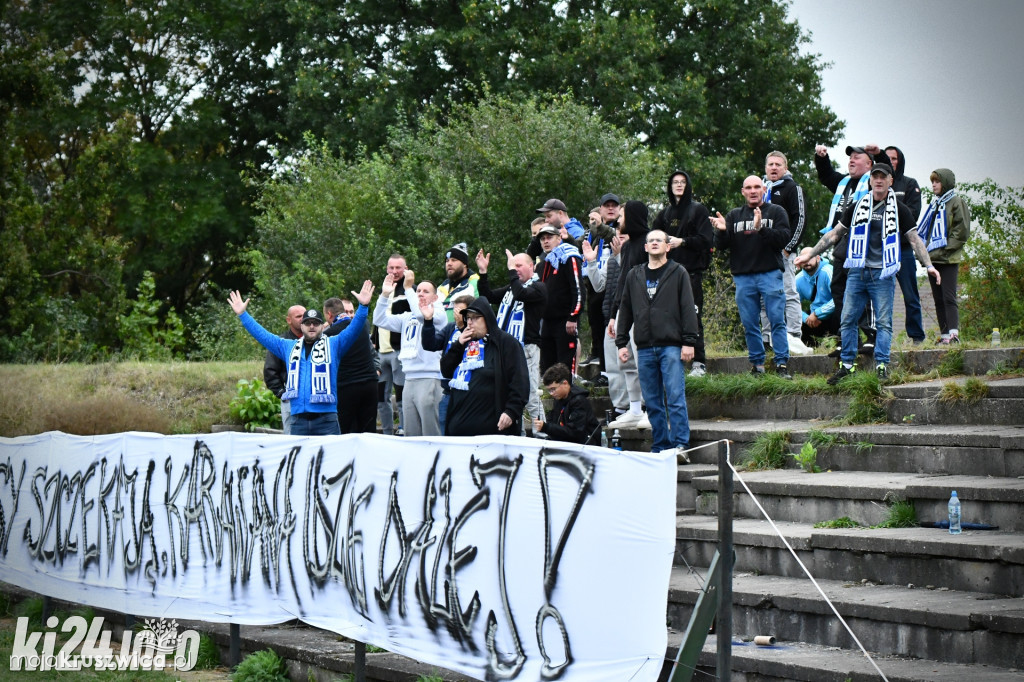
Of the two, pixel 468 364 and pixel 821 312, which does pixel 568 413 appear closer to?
pixel 468 364

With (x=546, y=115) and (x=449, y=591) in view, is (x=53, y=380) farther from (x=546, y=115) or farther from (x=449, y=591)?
(x=449, y=591)

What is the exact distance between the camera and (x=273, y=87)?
1374 inches

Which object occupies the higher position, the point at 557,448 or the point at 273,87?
the point at 273,87

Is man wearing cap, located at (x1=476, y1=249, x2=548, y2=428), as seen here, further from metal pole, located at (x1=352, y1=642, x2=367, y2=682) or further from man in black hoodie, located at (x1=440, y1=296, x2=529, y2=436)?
metal pole, located at (x1=352, y1=642, x2=367, y2=682)

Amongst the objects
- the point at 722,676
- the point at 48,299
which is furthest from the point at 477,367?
the point at 48,299

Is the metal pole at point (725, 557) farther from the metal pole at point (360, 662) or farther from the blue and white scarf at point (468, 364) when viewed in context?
the blue and white scarf at point (468, 364)

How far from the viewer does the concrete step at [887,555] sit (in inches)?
267

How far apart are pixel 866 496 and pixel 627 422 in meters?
3.20

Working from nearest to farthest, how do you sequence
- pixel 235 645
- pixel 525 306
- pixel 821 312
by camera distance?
pixel 235 645 → pixel 525 306 → pixel 821 312

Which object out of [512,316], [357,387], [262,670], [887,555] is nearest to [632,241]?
[512,316]

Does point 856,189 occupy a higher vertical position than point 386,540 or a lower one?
higher

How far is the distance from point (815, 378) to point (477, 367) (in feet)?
11.3

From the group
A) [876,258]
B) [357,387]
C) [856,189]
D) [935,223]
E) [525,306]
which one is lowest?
[357,387]

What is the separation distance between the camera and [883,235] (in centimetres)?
1051
